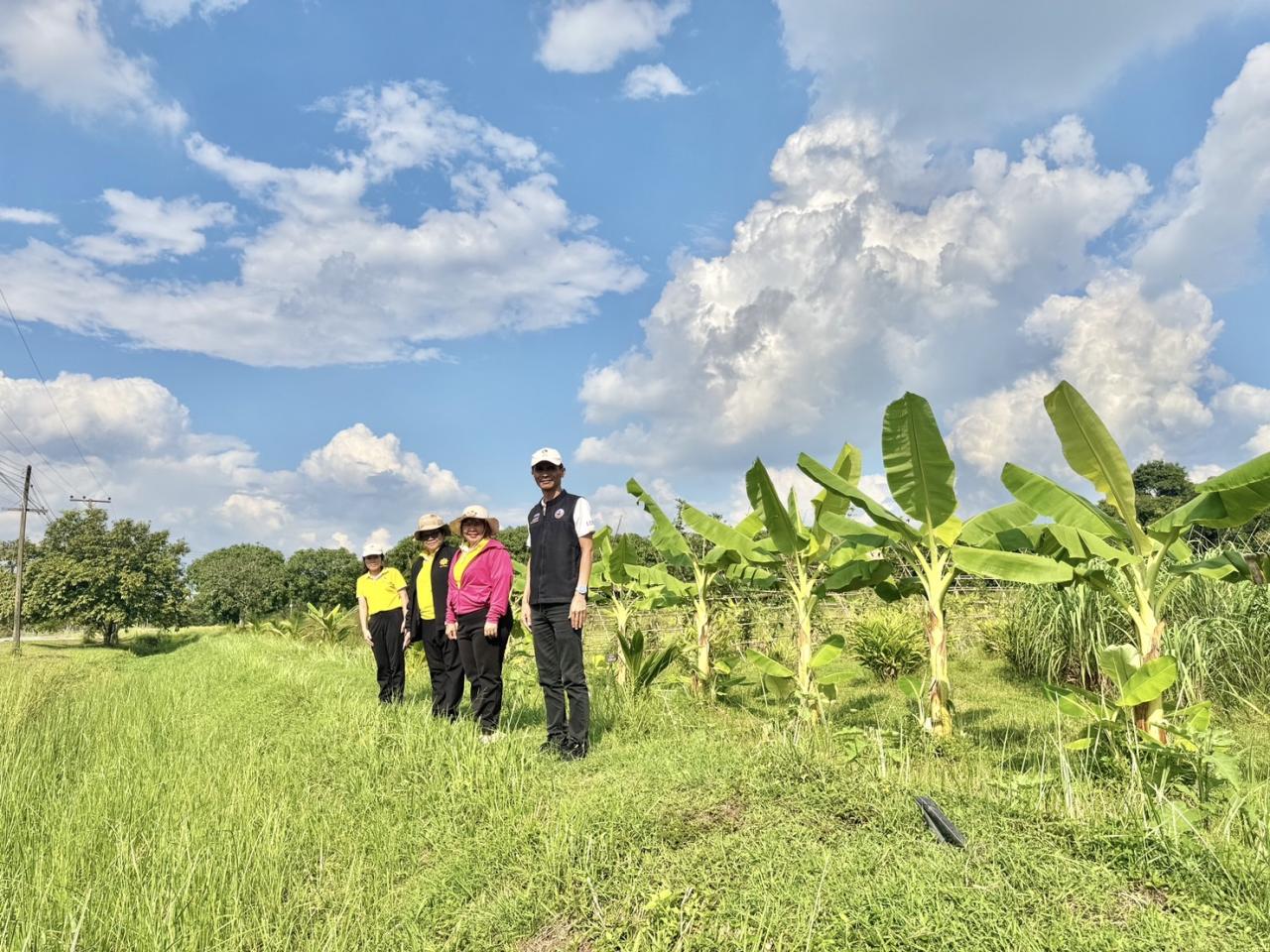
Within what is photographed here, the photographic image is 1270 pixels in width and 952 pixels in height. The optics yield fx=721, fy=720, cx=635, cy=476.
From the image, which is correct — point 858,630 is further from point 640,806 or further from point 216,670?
point 216,670

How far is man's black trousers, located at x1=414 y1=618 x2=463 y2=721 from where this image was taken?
6103mm

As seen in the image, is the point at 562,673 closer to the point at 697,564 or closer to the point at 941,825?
the point at 941,825

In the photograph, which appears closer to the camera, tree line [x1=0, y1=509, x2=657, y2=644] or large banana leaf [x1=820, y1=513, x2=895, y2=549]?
large banana leaf [x1=820, y1=513, x2=895, y2=549]

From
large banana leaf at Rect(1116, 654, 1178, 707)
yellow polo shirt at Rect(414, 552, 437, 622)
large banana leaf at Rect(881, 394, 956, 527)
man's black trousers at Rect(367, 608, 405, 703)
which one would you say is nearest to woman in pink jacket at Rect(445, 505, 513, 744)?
yellow polo shirt at Rect(414, 552, 437, 622)

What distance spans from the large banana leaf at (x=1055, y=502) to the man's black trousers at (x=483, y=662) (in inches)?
148

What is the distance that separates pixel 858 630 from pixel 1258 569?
6.25m

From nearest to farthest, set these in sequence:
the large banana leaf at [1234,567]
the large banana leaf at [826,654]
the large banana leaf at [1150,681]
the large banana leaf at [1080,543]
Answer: the large banana leaf at [1150,681]
the large banana leaf at [1080,543]
the large banana leaf at [1234,567]
the large banana leaf at [826,654]

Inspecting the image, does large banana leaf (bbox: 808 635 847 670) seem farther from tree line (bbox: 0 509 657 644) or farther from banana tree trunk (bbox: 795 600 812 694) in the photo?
tree line (bbox: 0 509 657 644)

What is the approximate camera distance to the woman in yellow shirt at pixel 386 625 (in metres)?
7.32

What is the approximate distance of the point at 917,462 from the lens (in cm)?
511

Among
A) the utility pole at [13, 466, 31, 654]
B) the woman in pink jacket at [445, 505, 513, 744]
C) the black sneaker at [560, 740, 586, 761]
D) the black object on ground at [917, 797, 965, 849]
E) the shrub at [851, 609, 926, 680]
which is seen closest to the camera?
the black object on ground at [917, 797, 965, 849]

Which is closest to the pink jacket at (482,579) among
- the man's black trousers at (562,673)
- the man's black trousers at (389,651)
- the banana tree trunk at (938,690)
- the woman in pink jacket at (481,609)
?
the woman in pink jacket at (481,609)

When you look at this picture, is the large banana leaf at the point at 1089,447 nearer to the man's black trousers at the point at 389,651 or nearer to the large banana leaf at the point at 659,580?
the large banana leaf at the point at 659,580

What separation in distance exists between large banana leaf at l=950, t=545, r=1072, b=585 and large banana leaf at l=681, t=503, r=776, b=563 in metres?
2.34
